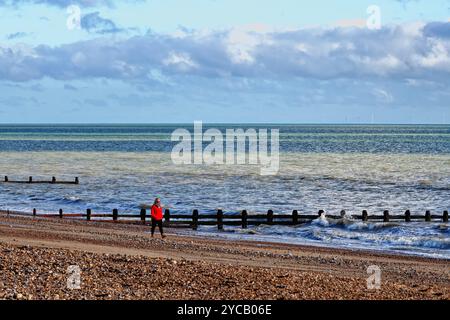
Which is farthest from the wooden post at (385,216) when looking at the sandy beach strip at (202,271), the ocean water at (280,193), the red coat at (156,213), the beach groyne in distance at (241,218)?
the red coat at (156,213)

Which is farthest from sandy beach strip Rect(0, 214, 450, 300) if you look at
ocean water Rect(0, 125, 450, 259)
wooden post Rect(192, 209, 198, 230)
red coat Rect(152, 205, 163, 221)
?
wooden post Rect(192, 209, 198, 230)

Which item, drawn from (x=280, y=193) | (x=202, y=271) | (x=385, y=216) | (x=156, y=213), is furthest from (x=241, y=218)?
(x=280, y=193)

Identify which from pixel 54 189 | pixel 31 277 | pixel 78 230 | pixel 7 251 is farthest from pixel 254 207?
pixel 31 277

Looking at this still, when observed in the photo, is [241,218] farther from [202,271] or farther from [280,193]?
[280,193]

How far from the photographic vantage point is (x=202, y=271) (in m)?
20.2

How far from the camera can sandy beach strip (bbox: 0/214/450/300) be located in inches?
679

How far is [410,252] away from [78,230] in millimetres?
15343

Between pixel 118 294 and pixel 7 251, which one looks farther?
pixel 7 251

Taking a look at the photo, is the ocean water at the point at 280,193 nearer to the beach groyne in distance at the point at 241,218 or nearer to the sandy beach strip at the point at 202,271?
the beach groyne in distance at the point at 241,218

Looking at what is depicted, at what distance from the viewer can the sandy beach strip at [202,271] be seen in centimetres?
1723

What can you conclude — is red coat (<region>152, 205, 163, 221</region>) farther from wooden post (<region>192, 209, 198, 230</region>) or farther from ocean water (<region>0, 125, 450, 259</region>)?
wooden post (<region>192, 209, 198, 230</region>)

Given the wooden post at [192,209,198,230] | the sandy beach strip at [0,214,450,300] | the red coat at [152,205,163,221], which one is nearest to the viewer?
the sandy beach strip at [0,214,450,300]
